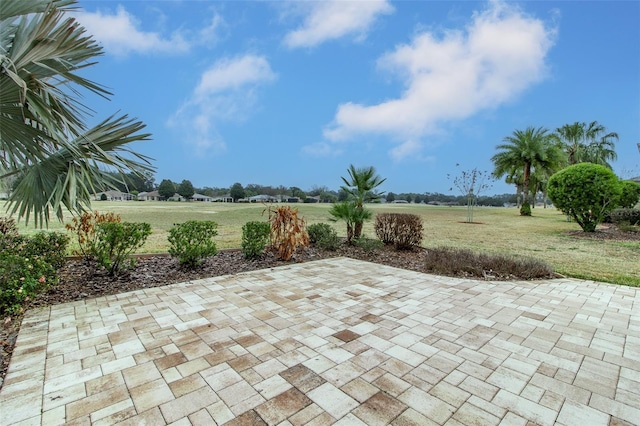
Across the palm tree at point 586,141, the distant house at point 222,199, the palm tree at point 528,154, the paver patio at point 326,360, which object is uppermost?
the palm tree at point 586,141

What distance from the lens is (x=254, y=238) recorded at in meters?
5.68

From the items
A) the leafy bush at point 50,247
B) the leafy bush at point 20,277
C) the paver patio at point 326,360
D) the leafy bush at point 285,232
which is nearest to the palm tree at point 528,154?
the paver patio at point 326,360

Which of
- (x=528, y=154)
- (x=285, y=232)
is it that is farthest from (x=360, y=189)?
(x=528, y=154)

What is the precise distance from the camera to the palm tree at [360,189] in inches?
291

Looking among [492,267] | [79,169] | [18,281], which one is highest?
[79,169]

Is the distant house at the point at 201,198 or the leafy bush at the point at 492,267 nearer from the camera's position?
the leafy bush at the point at 492,267

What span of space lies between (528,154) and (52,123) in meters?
27.0

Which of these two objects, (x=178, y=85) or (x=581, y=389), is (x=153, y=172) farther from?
(x=178, y=85)

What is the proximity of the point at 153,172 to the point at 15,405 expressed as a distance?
7.62 feet

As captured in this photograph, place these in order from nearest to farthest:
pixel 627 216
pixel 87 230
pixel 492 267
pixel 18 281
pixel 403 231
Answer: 1. pixel 18 281
2. pixel 87 230
3. pixel 492 267
4. pixel 403 231
5. pixel 627 216

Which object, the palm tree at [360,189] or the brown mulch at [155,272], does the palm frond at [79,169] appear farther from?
the palm tree at [360,189]

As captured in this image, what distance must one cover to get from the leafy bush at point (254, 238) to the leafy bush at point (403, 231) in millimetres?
3192

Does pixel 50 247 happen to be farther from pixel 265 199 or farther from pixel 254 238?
pixel 265 199

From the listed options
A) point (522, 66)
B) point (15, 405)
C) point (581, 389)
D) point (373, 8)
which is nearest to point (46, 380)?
point (15, 405)
